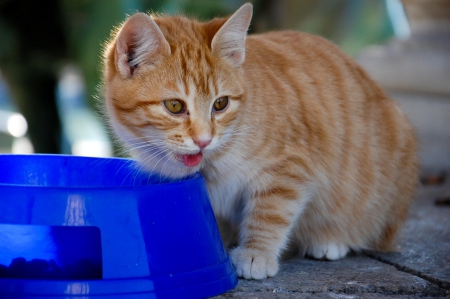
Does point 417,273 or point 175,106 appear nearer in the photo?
point 175,106

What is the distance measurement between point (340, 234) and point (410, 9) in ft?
12.7

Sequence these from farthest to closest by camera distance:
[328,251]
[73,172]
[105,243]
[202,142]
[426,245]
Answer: [426,245] < [328,251] < [73,172] < [202,142] < [105,243]

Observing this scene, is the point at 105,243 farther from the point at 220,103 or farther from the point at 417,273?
the point at 417,273

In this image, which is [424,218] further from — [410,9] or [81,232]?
[410,9]

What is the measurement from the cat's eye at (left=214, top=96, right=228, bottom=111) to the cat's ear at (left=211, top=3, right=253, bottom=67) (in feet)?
0.60

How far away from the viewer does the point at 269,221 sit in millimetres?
2613

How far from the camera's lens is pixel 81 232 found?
2.04 metres

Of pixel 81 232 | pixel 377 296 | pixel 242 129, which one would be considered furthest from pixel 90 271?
pixel 377 296

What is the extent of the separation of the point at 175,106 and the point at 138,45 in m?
0.29

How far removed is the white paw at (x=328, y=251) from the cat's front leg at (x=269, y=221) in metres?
0.29

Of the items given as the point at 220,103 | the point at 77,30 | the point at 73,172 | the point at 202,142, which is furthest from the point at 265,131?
the point at 77,30

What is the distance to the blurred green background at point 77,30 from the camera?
6.71m

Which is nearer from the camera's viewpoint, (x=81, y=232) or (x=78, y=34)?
(x=81, y=232)

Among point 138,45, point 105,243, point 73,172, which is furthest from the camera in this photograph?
point 73,172
